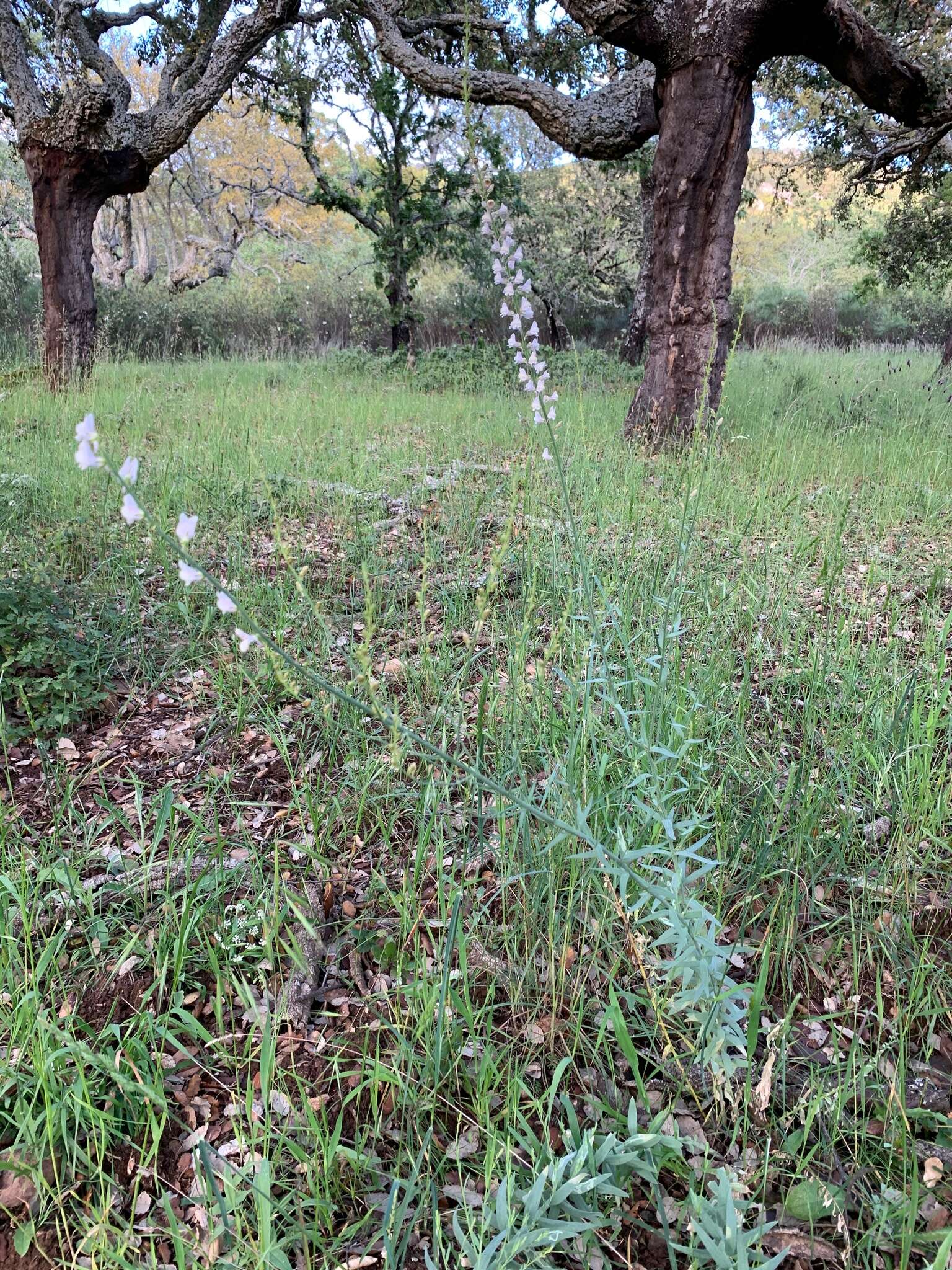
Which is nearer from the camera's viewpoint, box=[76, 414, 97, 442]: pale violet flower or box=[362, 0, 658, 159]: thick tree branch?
box=[76, 414, 97, 442]: pale violet flower

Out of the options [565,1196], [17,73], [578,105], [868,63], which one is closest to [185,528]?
[565,1196]

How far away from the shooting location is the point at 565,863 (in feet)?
6.19

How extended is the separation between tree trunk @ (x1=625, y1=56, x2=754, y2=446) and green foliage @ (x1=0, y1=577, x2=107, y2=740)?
4223 mm

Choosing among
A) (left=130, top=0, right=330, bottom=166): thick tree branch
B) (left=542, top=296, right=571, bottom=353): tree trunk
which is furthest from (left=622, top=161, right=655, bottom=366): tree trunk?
(left=130, top=0, right=330, bottom=166): thick tree branch

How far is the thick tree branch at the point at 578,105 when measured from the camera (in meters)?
7.03

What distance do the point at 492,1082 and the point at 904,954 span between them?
1054 millimetres

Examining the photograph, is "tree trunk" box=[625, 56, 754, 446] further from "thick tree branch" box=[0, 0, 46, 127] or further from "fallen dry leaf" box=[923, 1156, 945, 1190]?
"thick tree branch" box=[0, 0, 46, 127]

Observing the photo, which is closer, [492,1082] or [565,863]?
[492,1082]

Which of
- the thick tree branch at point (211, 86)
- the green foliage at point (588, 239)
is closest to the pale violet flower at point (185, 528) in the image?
the thick tree branch at point (211, 86)

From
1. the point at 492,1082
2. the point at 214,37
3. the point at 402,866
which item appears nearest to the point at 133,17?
the point at 214,37

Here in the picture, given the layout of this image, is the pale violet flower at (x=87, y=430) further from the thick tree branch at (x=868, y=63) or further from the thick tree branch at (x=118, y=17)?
the thick tree branch at (x=118, y=17)

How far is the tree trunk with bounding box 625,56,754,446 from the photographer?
5402 mm

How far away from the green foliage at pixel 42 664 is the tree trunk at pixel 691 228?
4.22 metres

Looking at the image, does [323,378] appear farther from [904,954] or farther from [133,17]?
[904,954]
